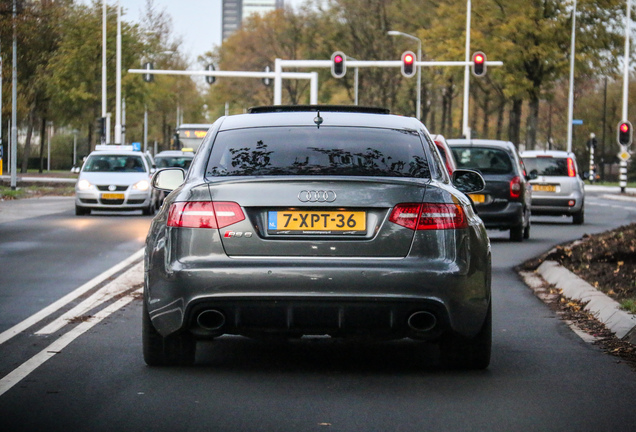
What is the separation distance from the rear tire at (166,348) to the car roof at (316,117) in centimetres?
131

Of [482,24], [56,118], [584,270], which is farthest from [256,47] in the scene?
[584,270]

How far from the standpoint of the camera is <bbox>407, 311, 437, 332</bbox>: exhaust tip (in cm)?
671

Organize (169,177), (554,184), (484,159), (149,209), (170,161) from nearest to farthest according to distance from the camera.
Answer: (169,177) → (484,159) → (554,184) → (149,209) → (170,161)

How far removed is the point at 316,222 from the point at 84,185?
21.3 m

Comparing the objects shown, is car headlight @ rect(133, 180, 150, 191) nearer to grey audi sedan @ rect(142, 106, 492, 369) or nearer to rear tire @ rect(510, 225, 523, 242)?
rear tire @ rect(510, 225, 523, 242)

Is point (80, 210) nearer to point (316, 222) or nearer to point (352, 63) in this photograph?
point (352, 63)

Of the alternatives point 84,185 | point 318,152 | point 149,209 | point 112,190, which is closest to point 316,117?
point 318,152

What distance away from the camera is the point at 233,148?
7203 mm

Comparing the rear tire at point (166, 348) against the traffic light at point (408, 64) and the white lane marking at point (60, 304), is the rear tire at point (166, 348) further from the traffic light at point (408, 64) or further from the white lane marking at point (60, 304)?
the traffic light at point (408, 64)

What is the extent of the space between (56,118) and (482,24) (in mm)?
26124

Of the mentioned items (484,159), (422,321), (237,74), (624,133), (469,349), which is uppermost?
(237,74)

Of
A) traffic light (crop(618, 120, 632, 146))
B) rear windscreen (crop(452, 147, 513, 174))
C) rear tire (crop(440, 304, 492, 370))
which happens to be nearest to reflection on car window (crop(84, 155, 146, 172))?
rear windscreen (crop(452, 147, 513, 174))

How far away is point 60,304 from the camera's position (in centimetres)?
1060

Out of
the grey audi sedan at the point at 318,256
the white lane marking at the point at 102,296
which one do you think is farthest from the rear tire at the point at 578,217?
the grey audi sedan at the point at 318,256
